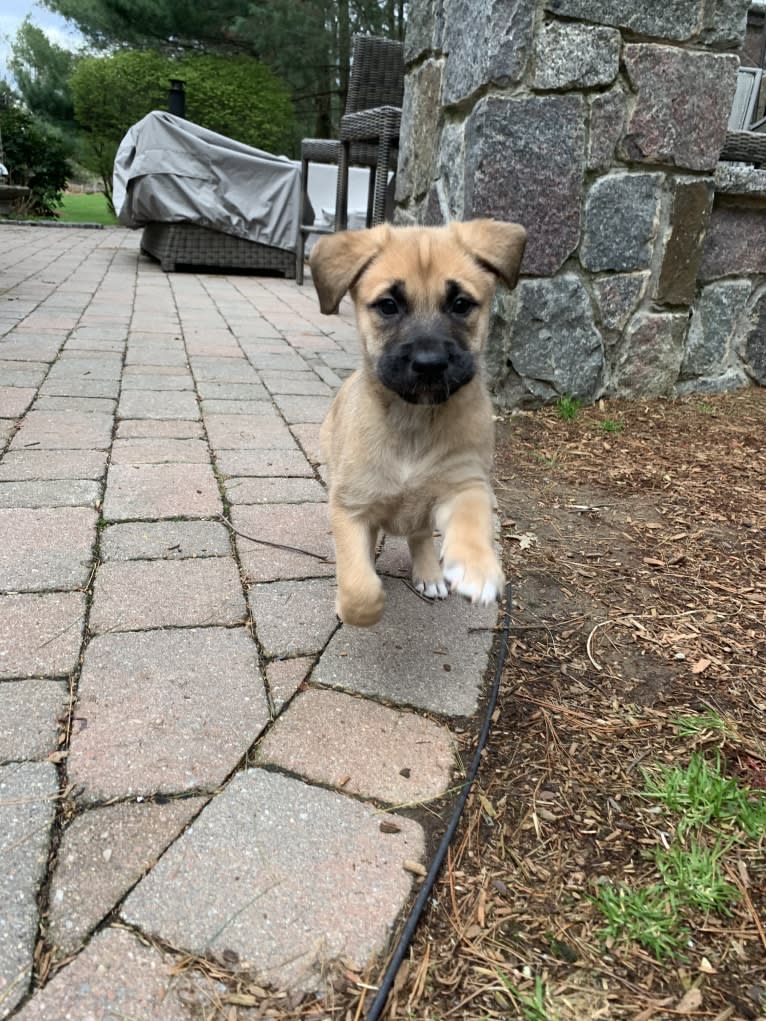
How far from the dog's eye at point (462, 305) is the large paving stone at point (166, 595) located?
4.07 feet

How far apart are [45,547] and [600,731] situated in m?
2.10

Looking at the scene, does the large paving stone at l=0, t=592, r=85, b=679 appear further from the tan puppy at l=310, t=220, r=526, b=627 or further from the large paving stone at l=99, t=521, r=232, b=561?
the tan puppy at l=310, t=220, r=526, b=627

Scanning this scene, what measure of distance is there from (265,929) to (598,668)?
1355 millimetres

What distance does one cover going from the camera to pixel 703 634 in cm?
256

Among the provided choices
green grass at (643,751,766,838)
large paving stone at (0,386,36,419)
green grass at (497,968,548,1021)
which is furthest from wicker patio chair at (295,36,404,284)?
green grass at (497,968,548,1021)

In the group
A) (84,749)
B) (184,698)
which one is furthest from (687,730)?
(84,749)

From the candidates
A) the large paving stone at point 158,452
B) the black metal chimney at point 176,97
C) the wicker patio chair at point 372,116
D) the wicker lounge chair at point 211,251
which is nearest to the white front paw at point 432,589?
the large paving stone at point 158,452

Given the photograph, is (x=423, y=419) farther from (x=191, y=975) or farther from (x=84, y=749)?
(x=191, y=975)

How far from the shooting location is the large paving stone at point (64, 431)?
153 inches

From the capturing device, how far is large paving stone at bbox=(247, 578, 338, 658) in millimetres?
2367

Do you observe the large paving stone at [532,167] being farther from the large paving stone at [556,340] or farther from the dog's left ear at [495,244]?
the dog's left ear at [495,244]

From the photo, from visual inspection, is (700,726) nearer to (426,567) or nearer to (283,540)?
(426,567)

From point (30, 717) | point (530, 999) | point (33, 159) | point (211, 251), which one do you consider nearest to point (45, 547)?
point (30, 717)

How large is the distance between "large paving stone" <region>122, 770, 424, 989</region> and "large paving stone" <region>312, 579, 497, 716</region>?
1.54ft
